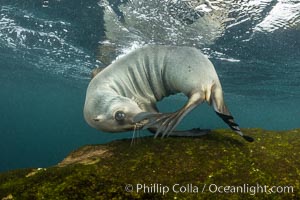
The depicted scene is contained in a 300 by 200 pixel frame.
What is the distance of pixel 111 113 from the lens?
4.71m

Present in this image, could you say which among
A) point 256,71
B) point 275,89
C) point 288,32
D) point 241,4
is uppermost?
point 241,4

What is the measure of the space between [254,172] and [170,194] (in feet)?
3.32

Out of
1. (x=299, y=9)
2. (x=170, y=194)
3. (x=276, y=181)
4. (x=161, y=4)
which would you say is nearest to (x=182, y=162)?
(x=170, y=194)

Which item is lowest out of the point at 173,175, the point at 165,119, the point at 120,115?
the point at 173,175

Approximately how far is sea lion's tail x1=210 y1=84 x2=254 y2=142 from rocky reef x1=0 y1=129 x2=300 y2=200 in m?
0.26

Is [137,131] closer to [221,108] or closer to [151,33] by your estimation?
[221,108]

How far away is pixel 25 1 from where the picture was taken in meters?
12.9

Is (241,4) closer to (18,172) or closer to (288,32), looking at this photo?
(288,32)

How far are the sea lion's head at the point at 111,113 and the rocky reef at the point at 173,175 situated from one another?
667 mm

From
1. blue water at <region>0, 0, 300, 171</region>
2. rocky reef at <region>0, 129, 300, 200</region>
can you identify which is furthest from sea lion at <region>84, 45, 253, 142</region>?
blue water at <region>0, 0, 300, 171</region>

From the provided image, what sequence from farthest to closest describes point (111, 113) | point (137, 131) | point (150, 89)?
point (150, 89) → point (111, 113) → point (137, 131)

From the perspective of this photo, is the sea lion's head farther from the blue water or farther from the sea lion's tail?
the blue water

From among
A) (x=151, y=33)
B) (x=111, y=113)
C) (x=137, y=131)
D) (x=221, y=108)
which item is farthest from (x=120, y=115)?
(x=151, y=33)

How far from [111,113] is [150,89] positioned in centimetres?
132
